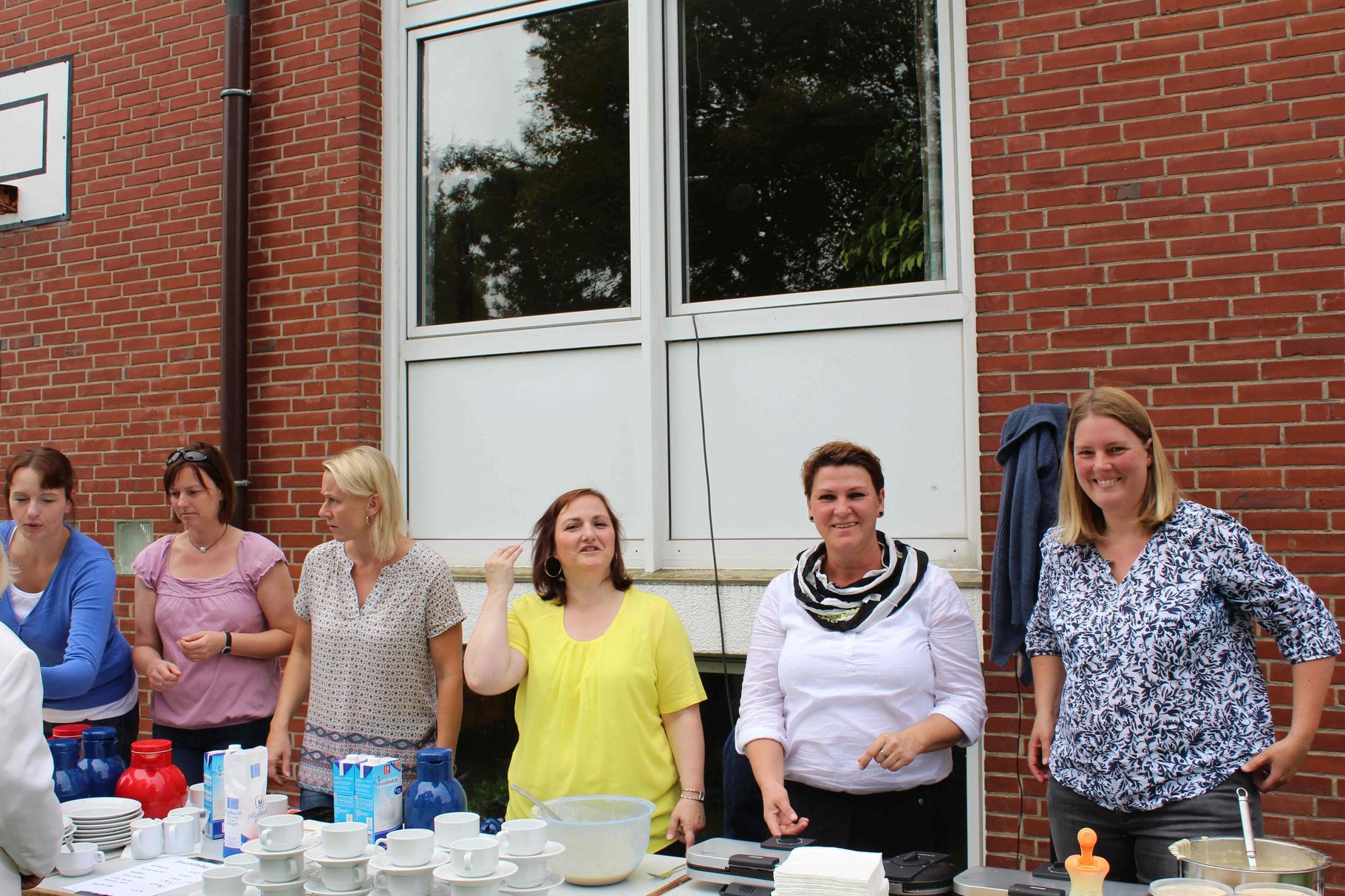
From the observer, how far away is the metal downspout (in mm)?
5023

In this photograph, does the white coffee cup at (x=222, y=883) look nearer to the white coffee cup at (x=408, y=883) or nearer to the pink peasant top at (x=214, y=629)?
the white coffee cup at (x=408, y=883)

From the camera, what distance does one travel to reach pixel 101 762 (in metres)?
2.88

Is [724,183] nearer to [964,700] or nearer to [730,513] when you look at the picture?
[730,513]

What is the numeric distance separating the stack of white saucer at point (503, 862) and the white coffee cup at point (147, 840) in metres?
0.83

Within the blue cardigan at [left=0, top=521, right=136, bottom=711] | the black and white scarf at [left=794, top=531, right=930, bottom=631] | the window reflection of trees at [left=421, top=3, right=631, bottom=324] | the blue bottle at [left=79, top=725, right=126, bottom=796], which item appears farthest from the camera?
the window reflection of trees at [left=421, top=3, right=631, bottom=324]

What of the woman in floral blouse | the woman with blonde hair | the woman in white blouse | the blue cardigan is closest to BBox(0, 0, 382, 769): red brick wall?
the blue cardigan

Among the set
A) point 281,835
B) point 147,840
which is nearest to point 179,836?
point 147,840

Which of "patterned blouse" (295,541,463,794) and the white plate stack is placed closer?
the white plate stack

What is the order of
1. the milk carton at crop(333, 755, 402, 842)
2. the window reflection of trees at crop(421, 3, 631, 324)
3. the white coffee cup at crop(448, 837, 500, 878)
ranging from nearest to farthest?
the white coffee cup at crop(448, 837, 500, 878), the milk carton at crop(333, 755, 402, 842), the window reflection of trees at crop(421, 3, 631, 324)

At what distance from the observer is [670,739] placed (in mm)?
2877

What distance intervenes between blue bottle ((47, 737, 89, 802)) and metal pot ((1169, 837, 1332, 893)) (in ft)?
8.42

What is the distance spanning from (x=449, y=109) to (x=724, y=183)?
4.86ft

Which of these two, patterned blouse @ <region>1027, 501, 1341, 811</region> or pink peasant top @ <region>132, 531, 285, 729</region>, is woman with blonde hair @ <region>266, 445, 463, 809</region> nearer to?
pink peasant top @ <region>132, 531, 285, 729</region>

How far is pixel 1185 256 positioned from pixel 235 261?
3.93 meters
